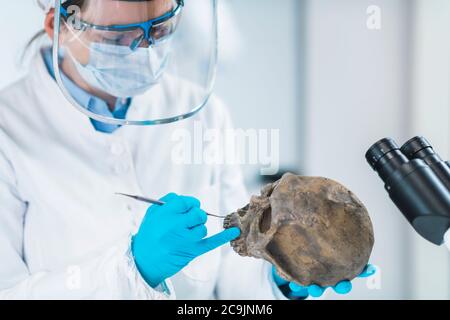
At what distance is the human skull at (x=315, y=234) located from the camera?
0.85m

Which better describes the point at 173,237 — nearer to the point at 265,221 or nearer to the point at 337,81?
the point at 265,221

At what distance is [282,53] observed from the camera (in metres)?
1.37

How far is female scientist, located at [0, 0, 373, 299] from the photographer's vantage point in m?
1.01

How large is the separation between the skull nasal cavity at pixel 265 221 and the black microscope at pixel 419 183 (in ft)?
0.69

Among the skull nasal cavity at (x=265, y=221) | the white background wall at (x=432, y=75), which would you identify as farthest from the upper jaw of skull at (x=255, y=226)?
the white background wall at (x=432, y=75)

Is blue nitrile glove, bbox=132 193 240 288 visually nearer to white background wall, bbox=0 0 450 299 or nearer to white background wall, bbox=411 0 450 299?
white background wall, bbox=0 0 450 299

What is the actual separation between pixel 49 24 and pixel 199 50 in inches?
15.3

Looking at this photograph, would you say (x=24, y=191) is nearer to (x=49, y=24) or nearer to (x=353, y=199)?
(x=49, y=24)

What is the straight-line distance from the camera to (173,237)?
3.10ft

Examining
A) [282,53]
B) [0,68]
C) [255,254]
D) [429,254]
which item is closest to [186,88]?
[282,53]

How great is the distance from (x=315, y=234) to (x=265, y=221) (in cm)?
11

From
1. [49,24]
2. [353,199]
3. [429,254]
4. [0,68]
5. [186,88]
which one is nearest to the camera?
[353,199]

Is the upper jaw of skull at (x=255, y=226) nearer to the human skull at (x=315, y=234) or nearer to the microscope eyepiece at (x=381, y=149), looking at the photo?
the human skull at (x=315, y=234)

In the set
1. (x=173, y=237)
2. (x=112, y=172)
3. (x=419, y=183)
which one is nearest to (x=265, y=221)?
(x=173, y=237)
